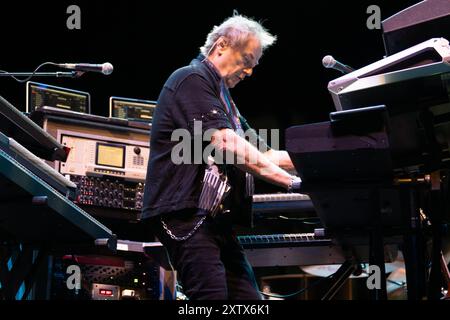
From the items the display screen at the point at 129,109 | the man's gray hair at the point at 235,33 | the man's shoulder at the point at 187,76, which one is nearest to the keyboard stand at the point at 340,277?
the man's gray hair at the point at 235,33

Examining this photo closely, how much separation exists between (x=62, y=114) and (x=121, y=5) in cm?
201

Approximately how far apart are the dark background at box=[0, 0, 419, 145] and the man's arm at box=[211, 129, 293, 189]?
4.02 metres

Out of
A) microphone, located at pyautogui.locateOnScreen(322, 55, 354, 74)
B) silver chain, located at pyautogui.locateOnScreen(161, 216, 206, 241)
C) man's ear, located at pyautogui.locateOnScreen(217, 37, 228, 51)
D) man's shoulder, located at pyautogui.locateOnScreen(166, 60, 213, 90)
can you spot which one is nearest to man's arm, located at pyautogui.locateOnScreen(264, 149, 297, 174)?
microphone, located at pyautogui.locateOnScreen(322, 55, 354, 74)

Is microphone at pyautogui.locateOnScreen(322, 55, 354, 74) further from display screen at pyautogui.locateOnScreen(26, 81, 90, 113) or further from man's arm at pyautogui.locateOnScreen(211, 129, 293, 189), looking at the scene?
display screen at pyautogui.locateOnScreen(26, 81, 90, 113)

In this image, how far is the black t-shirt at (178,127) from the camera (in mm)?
2734

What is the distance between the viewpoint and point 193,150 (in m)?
2.79

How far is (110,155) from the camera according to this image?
17.4 feet

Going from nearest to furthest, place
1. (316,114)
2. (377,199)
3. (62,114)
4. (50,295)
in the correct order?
(377,199), (50,295), (62,114), (316,114)

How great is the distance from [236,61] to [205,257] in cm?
95

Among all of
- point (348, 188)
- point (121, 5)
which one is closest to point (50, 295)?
point (348, 188)

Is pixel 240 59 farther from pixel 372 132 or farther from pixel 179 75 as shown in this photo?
pixel 372 132

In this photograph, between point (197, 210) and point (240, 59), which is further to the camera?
point (240, 59)

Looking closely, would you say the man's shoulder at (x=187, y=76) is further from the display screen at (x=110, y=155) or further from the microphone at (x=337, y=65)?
the display screen at (x=110, y=155)

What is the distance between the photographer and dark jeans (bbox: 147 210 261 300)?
2.62 m
